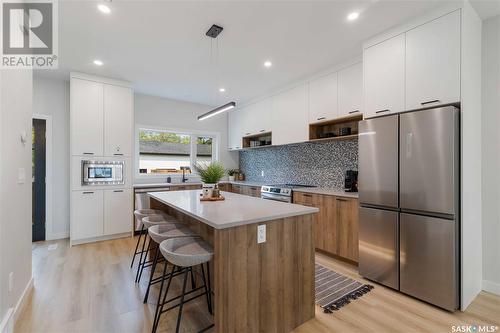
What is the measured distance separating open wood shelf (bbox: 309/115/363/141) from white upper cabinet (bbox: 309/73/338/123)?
0.11 m

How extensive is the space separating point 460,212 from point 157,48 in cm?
365

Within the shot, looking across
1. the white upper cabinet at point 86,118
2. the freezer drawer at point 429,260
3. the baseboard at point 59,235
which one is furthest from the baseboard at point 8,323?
the freezer drawer at point 429,260

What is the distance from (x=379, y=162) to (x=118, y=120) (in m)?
4.06

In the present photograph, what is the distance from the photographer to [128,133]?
13.7 ft

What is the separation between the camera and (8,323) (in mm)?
1679

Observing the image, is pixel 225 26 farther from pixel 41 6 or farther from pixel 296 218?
pixel 296 218

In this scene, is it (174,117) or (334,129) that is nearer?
(334,129)

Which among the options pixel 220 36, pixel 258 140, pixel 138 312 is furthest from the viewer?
pixel 258 140

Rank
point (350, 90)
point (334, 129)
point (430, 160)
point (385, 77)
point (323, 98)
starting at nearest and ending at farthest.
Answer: point (430, 160) < point (385, 77) < point (350, 90) < point (323, 98) < point (334, 129)

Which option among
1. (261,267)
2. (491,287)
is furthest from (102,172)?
(491,287)

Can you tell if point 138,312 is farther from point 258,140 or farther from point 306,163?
point 258,140

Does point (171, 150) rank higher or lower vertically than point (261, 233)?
higher

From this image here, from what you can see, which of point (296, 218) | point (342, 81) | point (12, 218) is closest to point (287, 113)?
point (342, 81)

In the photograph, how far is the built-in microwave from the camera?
12.5 ft
